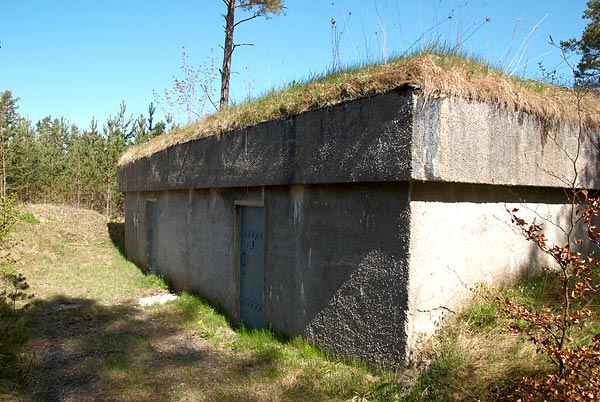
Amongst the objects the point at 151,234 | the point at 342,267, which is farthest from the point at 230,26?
the point at 342,267

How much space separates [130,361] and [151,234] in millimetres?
5086

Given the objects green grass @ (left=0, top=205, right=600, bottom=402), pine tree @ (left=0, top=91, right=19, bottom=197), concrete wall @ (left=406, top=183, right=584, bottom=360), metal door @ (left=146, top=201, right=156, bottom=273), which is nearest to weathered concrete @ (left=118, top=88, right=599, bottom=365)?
concrete wall @ (left=406, top=183, right=584, bottom=360)

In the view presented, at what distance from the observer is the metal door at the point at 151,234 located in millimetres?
9109

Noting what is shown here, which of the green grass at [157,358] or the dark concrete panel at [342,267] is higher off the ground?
the dark concrete panel at [342,267]

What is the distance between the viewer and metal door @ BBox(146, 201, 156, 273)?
9.11 m

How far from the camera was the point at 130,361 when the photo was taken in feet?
15.2

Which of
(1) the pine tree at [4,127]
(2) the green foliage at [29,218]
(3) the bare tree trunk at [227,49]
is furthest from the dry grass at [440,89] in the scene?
(1) the pine tree at [4,127]

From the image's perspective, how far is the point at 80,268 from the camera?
10109mm

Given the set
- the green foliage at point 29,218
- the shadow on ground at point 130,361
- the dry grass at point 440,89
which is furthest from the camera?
the green foliage at point 29,218

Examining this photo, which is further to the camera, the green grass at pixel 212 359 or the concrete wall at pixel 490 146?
the concrete wall at pixel 490 146

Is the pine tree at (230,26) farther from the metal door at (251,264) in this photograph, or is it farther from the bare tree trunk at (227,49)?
the metal door at (251,264)

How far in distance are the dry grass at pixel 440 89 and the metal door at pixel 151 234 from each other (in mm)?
5158

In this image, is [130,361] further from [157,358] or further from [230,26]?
[230,26]

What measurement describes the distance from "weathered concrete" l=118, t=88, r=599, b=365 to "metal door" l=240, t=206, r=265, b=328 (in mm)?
260
